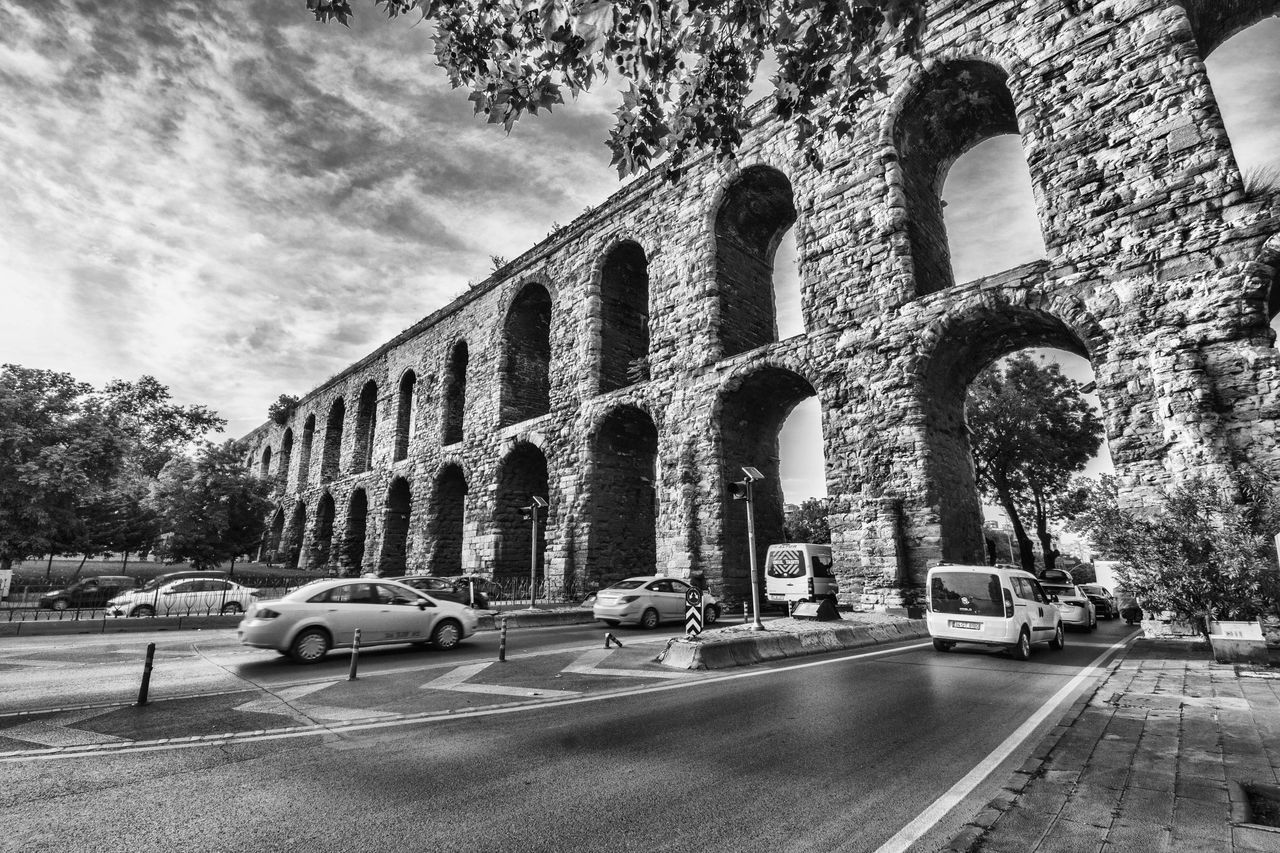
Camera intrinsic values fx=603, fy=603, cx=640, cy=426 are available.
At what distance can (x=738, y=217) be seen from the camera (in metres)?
18.6

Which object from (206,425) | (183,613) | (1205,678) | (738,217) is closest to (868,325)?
(738,217)

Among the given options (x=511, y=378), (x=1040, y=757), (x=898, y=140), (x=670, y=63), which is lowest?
(x=1040, y=757)

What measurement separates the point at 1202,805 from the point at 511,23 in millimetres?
7316

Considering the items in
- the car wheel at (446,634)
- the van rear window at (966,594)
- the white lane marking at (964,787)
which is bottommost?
the white lane marking at (964,787)

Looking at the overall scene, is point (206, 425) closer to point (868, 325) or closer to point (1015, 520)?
point (868, 325)

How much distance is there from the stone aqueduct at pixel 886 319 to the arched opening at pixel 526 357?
10cm

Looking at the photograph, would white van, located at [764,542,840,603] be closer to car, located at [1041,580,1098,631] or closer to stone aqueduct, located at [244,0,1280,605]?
stone aqueduct, located at [244,0,1280,605]

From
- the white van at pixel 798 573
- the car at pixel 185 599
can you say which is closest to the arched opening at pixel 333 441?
the car at pixel 185 599

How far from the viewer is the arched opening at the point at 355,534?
30.8 metres

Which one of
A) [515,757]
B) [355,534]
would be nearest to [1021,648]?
[515,757]

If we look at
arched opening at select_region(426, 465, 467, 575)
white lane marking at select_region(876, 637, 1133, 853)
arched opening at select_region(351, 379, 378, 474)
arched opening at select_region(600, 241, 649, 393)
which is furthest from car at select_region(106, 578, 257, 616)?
white lane marking at select_region(876, 637, 1133, 853)

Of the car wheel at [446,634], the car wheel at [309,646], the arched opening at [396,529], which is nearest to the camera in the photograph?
the car wheel at [309,646]

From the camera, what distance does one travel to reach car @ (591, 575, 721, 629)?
1380 cm

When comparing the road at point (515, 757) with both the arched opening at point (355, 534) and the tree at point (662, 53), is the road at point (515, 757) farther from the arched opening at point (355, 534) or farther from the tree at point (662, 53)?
the arched opening at point (355, 534)
